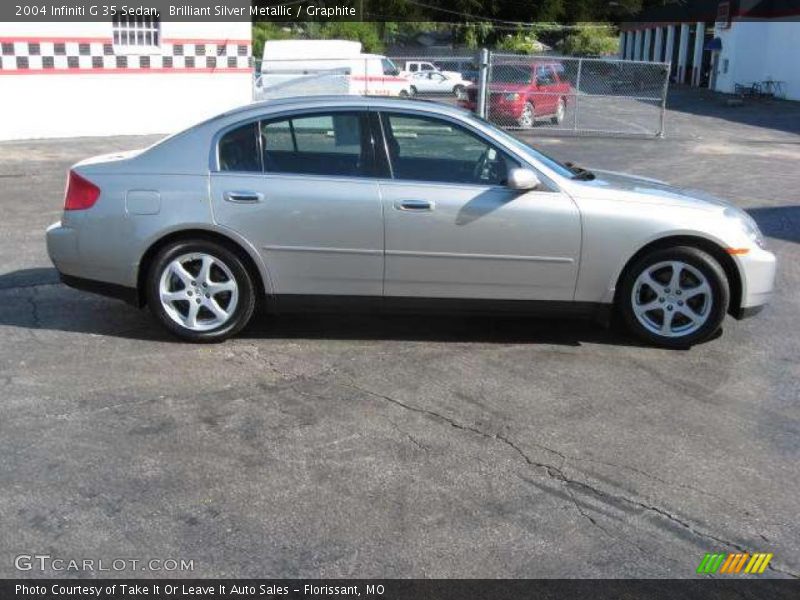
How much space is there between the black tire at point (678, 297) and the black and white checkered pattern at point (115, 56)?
1388cm

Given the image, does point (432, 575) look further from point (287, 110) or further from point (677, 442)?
point (287, 110)

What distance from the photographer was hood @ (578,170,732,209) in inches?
227

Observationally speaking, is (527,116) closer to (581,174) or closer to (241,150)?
(581,174)

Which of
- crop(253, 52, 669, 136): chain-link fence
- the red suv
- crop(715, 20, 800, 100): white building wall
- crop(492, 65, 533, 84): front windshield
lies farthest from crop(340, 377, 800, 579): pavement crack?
crop(715, 20, 800, 100): white building wall

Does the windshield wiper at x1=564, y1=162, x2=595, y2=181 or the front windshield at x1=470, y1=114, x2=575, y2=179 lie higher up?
the front windshield at x1=470, y1=114, x2=575, y2=179

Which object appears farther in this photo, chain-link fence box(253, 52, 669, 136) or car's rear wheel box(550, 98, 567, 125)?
car's rear wheel box(550, 98, 567, 125)

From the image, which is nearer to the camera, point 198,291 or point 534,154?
point 198,291

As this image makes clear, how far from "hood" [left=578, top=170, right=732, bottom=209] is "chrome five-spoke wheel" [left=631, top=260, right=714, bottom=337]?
42cm

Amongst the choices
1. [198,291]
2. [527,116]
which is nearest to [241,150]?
[198,291]

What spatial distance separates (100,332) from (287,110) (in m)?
1.94

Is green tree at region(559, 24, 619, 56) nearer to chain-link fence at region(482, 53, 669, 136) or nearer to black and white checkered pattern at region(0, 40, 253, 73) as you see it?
chain-link fence at region(482, 53, 669, 136)

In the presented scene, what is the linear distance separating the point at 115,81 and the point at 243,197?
42.5 ft

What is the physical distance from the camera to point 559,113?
21812 mm
